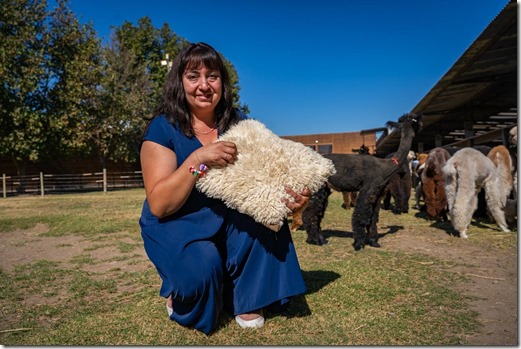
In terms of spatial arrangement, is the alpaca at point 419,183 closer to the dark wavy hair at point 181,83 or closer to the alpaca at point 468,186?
the alpaca at point 468,186

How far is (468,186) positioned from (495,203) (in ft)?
2.67

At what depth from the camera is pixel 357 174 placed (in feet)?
18.6

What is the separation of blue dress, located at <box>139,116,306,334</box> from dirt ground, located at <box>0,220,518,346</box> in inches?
49.0

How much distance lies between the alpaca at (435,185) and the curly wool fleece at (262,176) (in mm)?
5392

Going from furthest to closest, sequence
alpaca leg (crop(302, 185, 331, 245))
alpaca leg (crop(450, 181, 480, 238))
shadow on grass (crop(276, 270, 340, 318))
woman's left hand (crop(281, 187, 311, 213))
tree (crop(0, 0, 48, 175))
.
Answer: tree (crop(0, 0, 48, 175)) → alpaca leg (crop(450, 181, 480, 238)) → alpaca leg (crop(302, 185, 331, 245)) → shadow on grass (crop(276, 270, 340, 318)) → woman's left hand (crop(281, 187, 311, 213))

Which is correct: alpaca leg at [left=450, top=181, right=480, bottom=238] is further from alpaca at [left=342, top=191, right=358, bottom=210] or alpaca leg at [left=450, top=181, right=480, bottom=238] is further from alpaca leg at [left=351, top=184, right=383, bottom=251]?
alpaca at [left=342, top=191, right=358, bottom=210]

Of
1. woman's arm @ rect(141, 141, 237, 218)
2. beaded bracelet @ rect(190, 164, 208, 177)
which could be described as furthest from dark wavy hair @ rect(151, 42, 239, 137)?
beaded bracelet @ rect(190, 164, 208, 177)

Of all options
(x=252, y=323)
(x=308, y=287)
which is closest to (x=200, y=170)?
(x=252, y=323)

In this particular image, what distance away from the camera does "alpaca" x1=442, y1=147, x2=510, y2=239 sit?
604 centimetres

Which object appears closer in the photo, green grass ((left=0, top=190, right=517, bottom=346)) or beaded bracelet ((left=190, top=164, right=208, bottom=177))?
beaded bracelet ((left=190, top=164, right=208, bottom=177))

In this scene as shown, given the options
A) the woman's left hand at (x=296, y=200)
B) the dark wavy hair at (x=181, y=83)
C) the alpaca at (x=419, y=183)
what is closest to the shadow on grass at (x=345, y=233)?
the alpaca at (x=419, y=183)

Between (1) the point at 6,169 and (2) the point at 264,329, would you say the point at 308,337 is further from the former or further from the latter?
(1) the point at 6,169

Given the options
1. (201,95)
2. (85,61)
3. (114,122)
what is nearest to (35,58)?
(85,61)

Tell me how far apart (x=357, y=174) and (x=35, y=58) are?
1904cm
